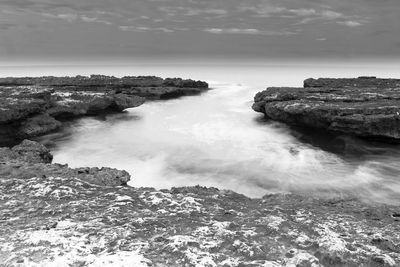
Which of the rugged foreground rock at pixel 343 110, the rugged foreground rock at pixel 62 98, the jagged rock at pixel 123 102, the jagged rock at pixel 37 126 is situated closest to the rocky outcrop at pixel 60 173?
the rugged foreground rock at pixel 62 98

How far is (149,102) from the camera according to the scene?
58.4 m

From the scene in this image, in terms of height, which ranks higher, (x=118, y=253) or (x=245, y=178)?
(x=118, y=253)

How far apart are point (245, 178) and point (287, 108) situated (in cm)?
1446

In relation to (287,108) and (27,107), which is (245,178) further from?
(27,107)

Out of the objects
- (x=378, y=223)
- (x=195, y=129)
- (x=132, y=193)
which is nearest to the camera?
(x=378, y=223)

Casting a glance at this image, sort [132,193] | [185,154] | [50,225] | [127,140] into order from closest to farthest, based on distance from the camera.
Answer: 1. [50,225]
2. [132,193]
3. [185,154]
4. [127,140]

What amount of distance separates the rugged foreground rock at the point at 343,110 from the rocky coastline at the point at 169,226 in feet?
62.2

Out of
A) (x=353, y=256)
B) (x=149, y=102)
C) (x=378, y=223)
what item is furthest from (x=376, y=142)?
(x=149, y=102)

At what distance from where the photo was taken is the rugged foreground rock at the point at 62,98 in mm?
33344

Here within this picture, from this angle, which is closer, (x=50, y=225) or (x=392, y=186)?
(x=50, y=225)

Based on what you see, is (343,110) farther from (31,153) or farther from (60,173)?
(60,173)

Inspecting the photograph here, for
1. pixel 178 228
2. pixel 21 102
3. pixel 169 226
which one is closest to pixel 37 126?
pixel 21 102

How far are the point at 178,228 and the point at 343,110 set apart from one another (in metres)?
26.2

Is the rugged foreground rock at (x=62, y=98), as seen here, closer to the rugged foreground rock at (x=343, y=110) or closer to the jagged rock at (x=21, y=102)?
the jagged rock at (x=21, y=102)
